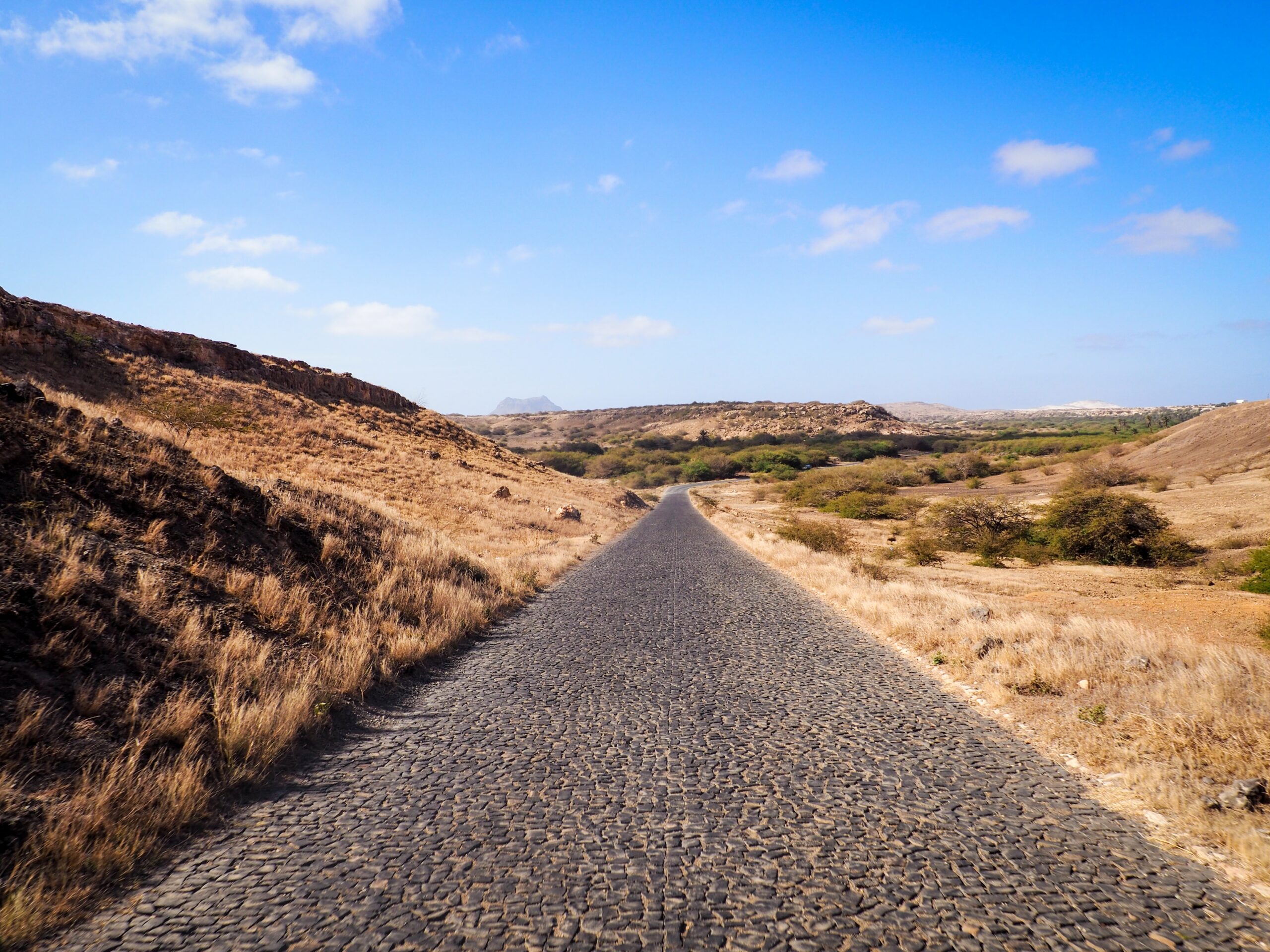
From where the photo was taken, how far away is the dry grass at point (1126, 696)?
419cm

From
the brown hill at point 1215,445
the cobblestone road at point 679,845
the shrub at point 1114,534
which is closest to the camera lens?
the cobblestone road at point 679,845

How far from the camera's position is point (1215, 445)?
36.8m

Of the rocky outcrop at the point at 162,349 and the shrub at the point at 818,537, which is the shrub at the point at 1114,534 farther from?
the rocky outcrop at the point at 162,349

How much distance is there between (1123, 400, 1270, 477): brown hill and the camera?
33969 mm

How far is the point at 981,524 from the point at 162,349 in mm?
44525

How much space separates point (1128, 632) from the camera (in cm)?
787

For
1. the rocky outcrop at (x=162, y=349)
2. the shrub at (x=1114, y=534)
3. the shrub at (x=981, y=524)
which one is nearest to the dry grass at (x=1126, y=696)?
the shrub at (x=1114, y=534)

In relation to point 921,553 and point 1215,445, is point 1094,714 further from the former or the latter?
point 1215,445

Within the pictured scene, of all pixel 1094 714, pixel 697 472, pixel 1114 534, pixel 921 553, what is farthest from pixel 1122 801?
pixel 697 472

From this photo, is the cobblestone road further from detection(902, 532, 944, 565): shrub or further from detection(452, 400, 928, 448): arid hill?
detection(452, 400, 928, 448): arid hill

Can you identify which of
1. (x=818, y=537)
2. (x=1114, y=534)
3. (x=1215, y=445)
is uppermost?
(x=1215, y=445)

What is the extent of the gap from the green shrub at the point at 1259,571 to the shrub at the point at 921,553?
7410 mm

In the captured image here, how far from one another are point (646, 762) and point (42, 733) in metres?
4.05

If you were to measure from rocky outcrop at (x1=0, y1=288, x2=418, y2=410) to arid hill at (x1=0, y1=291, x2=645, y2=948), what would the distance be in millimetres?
19360
